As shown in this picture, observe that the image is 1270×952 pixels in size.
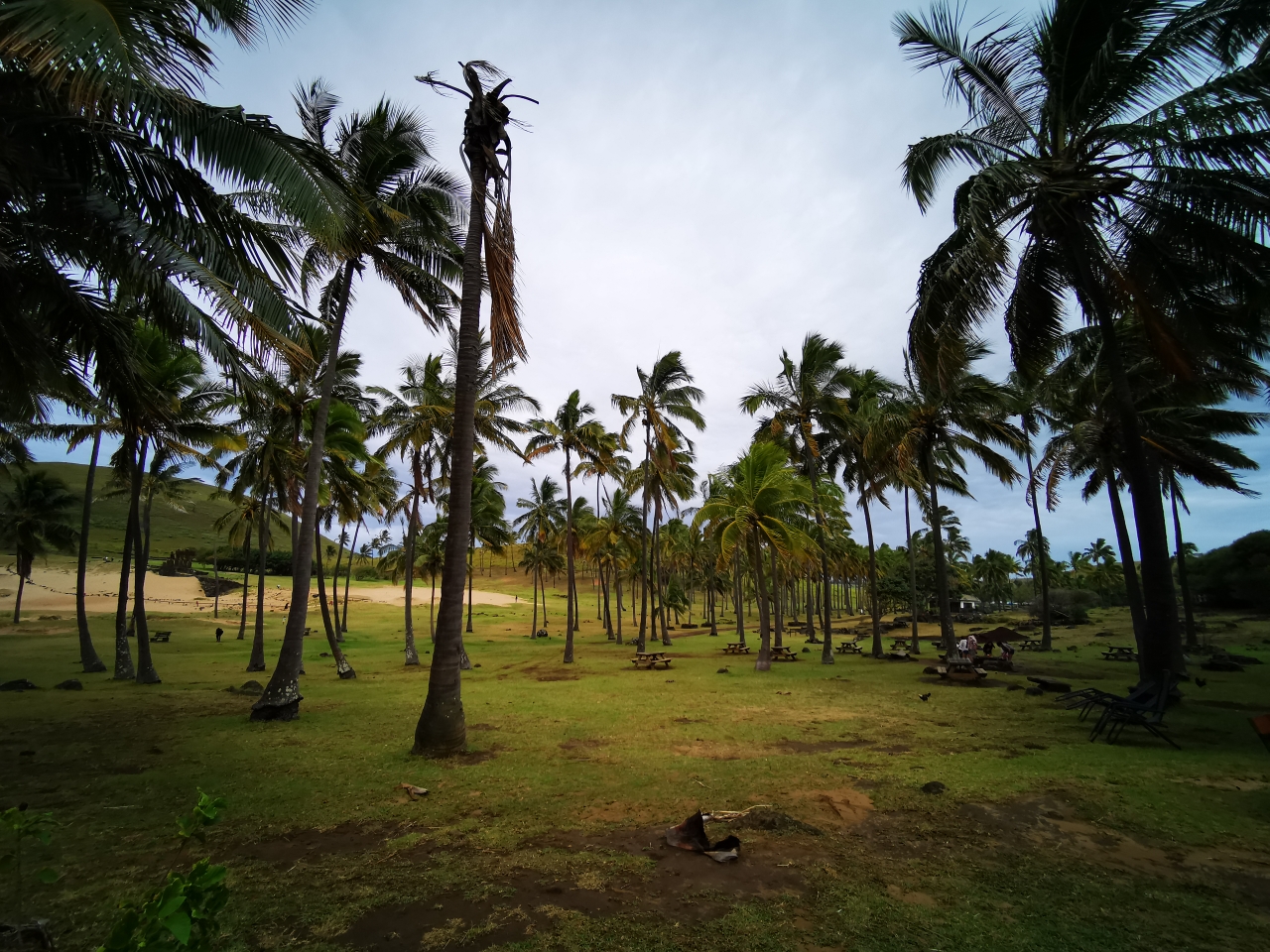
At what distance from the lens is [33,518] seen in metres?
34.6

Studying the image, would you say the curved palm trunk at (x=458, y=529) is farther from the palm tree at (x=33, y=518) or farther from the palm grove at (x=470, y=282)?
the palm tree at (x=33, y=518)

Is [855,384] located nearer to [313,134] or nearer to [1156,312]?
[1156,312]

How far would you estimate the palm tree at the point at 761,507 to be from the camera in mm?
20766

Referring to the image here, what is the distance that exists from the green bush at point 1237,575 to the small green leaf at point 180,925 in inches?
2005

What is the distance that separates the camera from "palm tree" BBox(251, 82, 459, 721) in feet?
41.0

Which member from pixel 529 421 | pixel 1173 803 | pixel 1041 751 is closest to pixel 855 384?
pixel 529 421

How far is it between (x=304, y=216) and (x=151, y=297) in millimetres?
2562

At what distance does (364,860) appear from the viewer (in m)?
5.42

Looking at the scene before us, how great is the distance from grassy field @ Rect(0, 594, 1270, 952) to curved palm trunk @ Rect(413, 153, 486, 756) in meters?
0.51

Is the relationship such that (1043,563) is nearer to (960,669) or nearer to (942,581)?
(942,581)

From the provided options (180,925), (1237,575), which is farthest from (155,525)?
(1237,575)

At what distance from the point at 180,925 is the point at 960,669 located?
18812 mm

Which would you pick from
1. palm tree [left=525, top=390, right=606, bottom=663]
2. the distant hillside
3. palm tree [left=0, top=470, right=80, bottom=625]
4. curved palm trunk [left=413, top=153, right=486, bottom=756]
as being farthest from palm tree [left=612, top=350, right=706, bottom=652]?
the distant hillside

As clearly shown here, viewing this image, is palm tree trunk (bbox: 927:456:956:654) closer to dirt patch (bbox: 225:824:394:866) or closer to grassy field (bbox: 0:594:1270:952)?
grassy field (bbox: 0:594:1270:952)
